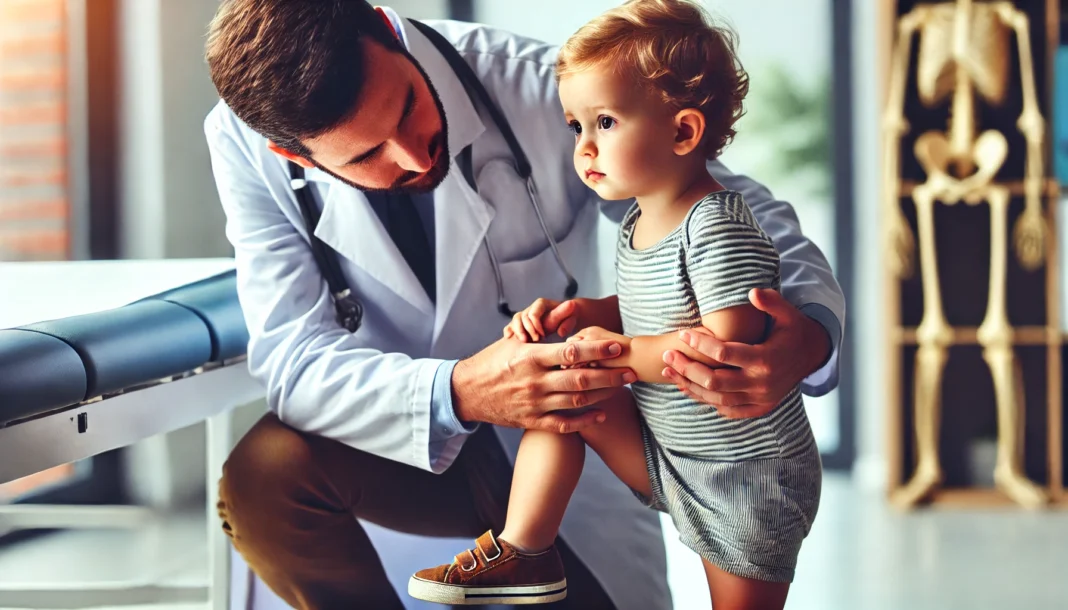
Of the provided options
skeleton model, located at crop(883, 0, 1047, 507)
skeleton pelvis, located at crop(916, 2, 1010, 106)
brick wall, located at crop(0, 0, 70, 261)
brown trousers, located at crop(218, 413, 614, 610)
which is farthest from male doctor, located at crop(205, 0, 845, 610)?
skeleton pelvis, located at crop(916, 2, 1010, 106)

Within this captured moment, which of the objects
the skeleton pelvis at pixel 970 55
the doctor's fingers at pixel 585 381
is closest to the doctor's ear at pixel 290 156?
the doctor's fingers at pixel 585 381

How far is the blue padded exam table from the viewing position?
0.98 meters

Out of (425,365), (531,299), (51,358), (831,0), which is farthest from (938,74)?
(51,358)

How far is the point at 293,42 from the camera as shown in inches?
37.0

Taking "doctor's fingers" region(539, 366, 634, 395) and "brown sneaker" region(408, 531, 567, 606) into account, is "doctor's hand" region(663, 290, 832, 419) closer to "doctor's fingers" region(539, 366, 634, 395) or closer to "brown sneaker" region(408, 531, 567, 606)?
"doctor's fingers" region(539, 366, 634, 395)

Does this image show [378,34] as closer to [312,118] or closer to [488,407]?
[312,118]

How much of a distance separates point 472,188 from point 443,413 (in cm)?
26

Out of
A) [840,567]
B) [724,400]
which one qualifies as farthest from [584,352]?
[840,567]

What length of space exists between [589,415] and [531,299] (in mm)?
188

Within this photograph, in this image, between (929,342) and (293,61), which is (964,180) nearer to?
(929,342)

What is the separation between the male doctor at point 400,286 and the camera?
3.29ft

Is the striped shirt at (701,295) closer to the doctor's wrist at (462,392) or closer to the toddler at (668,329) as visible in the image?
the toddler at (668,329)

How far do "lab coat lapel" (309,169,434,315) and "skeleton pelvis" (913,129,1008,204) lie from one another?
1.52m

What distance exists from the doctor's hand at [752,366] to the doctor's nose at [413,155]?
0.38 metres
